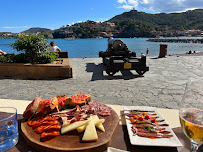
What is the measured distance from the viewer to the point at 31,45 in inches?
352

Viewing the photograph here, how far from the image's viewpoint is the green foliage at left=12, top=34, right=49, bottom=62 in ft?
29.6

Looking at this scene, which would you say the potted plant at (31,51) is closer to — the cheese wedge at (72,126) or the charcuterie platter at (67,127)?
the charcuterie platter at (67,127)

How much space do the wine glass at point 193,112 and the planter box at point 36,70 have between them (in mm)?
7386

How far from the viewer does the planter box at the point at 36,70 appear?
8180 mm

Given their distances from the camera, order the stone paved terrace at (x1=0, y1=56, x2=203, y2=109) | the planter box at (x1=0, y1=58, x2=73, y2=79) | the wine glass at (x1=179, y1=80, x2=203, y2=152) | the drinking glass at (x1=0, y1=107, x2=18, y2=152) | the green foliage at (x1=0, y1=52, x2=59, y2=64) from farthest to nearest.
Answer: the green foliage at (x1=0, y1=52, x2=59, y2=64), the planter box at (x1=0, y1=58, x2=73, y2=79), the stone paved terrace at (x1=0, y1=56, x2=203, y2=109), the drinking glass at (x1=0, y1=107, x2=18, y2=152), the wine glass at (x1=179, y1=80, x2=203, y2=152)

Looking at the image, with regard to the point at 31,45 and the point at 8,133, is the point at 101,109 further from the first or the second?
the point at 31,45

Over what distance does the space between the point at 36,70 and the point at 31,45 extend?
4.84ft

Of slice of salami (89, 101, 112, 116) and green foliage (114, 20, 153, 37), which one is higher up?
green foliage (114, 20, 153, 37)

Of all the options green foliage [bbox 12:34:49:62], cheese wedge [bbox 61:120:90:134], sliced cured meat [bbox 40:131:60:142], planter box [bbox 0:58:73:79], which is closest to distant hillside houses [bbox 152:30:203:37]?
green foliage [bbox 12:34:49:62]

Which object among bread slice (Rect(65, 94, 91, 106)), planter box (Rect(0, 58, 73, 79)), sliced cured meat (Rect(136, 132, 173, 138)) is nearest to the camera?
sliced cured meat (Rect(136, 132, 173, 138))

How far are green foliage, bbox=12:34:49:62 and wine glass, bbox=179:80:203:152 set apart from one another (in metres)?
8.88

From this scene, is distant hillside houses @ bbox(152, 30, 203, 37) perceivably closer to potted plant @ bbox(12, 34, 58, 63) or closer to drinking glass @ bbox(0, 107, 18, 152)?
potted plant @ bbox(12, 34, 58, 63)

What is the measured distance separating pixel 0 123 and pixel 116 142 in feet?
2.95

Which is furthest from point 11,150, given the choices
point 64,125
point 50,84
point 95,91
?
point 50,84
